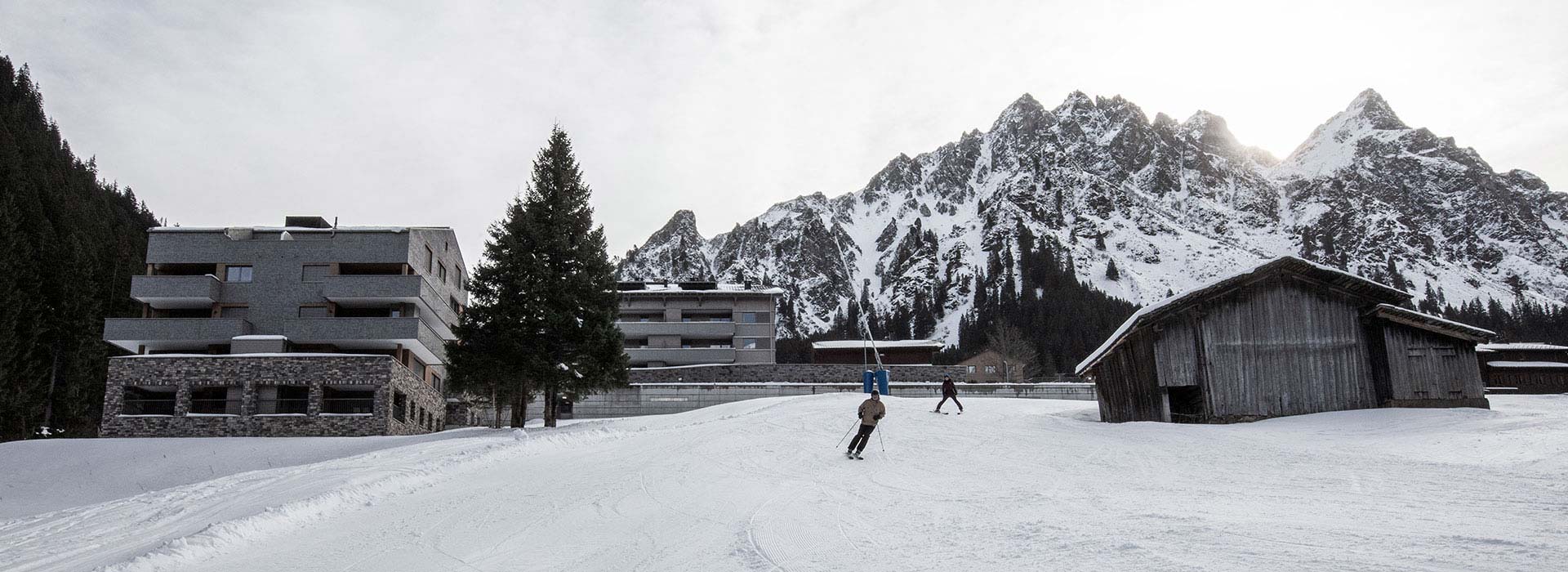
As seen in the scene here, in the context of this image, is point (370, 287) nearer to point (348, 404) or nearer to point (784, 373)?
point (348, 404)

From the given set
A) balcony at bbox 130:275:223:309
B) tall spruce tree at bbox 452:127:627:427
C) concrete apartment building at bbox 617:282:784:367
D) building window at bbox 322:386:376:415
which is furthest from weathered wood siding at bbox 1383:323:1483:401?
concrete apartment building at bbox 617:282:784:367

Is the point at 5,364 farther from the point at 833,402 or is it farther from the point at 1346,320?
the point at 1346,320

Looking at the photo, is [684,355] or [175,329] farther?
A: [684,355]

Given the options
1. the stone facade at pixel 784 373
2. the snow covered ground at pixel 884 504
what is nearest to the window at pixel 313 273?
the stone facade at pixel 784 373

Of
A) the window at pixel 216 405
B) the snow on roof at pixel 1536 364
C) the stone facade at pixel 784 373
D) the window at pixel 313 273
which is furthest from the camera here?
the stone facade at pixel 784 373

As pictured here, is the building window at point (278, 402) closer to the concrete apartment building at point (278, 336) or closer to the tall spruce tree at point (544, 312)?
the concrete apartment building at point (278, 336)

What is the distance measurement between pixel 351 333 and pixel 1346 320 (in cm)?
4198

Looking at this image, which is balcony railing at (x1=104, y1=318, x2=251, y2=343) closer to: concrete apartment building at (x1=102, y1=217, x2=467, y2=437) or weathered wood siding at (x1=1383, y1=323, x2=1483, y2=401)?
concrete apartment building at (x1=102, y1=217, x2=467, y2=437)

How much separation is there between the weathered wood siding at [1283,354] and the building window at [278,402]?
35.7 m

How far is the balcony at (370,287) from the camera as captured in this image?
157 feet

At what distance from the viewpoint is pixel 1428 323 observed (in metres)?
27.7

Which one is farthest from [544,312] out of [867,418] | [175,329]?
[175,329]

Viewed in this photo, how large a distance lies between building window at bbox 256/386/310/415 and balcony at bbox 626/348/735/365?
35.8 meters

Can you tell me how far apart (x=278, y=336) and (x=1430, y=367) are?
153 feet
